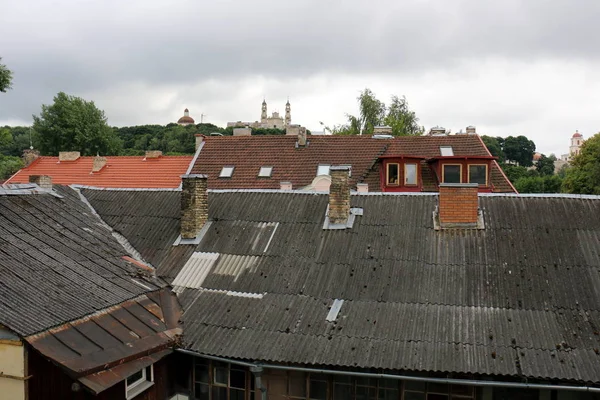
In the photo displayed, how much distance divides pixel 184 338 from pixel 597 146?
48.1 metres

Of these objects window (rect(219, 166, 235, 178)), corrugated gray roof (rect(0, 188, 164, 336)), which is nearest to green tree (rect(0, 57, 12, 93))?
corrugated gray roof (rect(0, 188, 164, 336))

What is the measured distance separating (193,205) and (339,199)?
12.7ft

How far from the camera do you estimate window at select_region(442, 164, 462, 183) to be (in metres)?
24.4

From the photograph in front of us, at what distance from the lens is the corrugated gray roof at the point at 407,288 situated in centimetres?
918

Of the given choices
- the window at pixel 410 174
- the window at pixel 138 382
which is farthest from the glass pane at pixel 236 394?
the window at pixel 410 174

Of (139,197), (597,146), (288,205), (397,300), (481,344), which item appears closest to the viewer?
(481,344)

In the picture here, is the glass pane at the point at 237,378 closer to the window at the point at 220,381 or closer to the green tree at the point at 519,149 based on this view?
the window at the point at 220,381

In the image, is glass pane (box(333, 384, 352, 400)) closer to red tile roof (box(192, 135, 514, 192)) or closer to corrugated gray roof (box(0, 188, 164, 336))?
corrugated gray roof (box(0, 188, 164, 336))

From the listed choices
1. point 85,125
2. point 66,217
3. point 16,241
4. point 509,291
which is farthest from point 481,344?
point 85,125

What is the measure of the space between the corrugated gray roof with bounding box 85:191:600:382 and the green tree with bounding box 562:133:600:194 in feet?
126

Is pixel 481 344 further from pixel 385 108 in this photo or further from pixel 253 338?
pixel 385 108

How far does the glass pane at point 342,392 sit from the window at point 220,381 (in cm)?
168

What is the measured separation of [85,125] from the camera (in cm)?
5044

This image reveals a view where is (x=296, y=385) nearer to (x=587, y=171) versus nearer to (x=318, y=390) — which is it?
(x=318, y=390)
